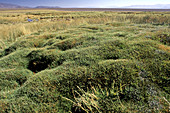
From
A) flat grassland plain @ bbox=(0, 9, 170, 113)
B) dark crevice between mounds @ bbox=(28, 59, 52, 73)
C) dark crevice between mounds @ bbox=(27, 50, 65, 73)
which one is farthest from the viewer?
dark crevice between mounds @ bbox=(28, 59, 52, 73)

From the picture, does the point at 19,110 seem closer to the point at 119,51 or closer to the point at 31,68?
the point at 31,68

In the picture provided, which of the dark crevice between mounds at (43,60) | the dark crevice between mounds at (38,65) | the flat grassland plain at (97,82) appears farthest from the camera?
the dark crevice between mounds at (38,65)

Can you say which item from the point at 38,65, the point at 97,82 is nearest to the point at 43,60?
the point at 38,65

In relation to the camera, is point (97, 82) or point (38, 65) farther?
point (38, 65)

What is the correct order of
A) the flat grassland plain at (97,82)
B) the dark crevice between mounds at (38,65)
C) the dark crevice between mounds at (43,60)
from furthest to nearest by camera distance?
the dark crevice between mounds at (38,65) → the dark crevice between mounds at (43,60) → the flat grassland plain at (97,82)

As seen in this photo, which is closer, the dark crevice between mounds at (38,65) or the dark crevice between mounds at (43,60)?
the dark crevice between mounds at (43,60)

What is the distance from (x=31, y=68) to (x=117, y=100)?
4400 mm

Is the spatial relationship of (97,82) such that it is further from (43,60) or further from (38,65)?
(38,65)

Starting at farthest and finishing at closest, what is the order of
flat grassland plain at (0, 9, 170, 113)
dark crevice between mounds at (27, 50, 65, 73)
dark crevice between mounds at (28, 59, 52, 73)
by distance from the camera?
dark crevice between mounds at (28, 59, 52, 73) → dark crevice between mounds at (27, 50, 65, 73) → flat grassland plain at (0, 9, 170, 113)

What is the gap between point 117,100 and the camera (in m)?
2.62

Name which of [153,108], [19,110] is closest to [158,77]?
[153,108]

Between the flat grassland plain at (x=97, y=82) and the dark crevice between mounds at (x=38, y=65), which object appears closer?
the flat grassland plain at (x=97, y=82)

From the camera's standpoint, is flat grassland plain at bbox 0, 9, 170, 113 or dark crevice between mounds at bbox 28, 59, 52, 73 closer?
flat grassland plain at bbox 0, 9, 170, 113

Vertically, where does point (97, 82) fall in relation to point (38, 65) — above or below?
above
